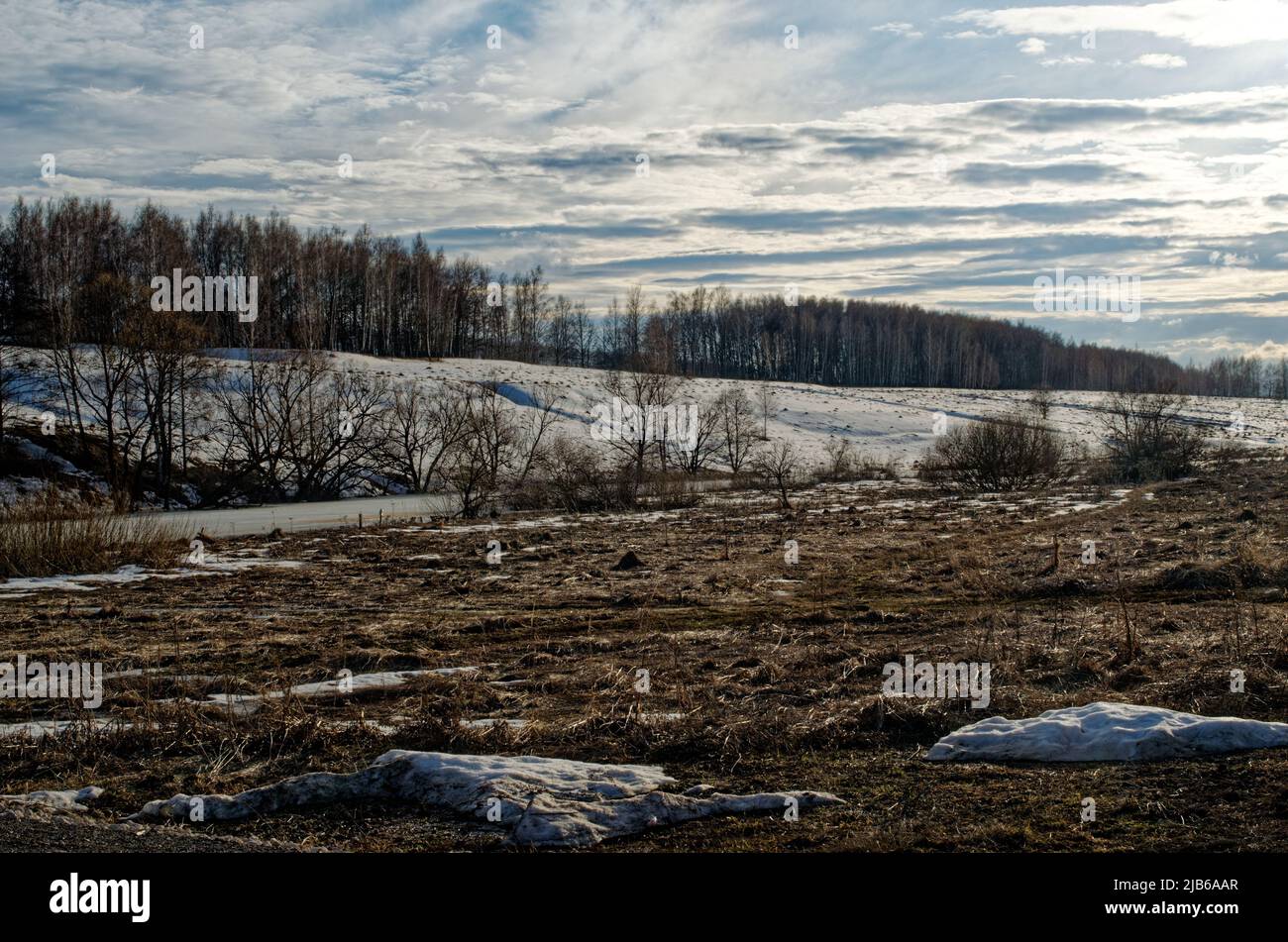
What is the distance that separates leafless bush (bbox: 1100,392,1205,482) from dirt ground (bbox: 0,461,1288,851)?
23.2 metres

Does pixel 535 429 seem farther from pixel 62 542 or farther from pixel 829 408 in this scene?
pixel 62 542

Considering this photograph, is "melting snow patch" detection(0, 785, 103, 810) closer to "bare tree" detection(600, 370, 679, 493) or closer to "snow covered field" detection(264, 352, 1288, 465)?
"bare tree" detection(600, 370, 679, 493)

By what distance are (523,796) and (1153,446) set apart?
157ft

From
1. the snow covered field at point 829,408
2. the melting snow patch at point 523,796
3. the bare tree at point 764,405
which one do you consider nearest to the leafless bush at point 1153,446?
the snow covered field at point 829,408

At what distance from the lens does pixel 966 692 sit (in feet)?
30.0

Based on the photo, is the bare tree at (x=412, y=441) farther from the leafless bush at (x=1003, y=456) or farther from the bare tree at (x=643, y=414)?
the leafless bush at (x=1003, y=456)

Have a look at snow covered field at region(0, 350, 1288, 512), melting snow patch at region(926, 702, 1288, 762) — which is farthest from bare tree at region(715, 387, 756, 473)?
melting snow patch at region(926, 702, 1288, 762)

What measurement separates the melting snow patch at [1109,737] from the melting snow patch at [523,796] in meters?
1.64

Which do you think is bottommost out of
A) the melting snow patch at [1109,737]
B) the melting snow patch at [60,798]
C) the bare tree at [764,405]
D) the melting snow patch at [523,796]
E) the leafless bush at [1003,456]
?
the melting snow patch at [60,798]

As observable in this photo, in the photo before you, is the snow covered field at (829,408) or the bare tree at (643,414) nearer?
the bare tree at (643,414)

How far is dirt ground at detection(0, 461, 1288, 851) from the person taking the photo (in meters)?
6.28

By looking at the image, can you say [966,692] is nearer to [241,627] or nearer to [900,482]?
[241,627]

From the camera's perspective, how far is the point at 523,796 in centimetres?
664

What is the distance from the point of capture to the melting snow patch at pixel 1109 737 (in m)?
7.22
